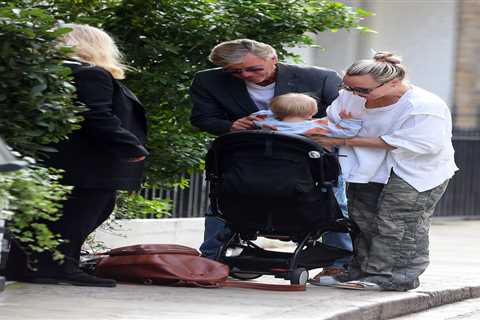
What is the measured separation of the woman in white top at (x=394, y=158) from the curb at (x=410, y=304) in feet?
0.54

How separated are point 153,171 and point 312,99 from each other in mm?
1745

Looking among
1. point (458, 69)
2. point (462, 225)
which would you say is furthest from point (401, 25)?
point (462, 225)

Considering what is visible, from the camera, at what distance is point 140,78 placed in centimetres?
934

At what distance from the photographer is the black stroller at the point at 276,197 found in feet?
26.0

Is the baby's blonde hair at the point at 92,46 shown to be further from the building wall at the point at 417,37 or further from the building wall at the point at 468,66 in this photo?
the building wall at the point at 468,66

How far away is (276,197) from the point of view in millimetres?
8000

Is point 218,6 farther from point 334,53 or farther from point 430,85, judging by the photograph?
point 430,85

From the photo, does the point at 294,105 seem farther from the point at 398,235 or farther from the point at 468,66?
the point at 468,66

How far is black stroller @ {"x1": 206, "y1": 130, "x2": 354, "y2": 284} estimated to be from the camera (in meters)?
7.93

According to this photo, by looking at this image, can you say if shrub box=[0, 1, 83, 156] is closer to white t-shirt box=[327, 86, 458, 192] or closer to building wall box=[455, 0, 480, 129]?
white t-shirt box=[327, 86, 458, 192]

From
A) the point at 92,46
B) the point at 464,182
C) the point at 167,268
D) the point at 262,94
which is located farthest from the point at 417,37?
the point at 92,46

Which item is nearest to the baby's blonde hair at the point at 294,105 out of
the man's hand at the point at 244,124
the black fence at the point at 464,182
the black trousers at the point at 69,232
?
the man's hand at the point at 244,124

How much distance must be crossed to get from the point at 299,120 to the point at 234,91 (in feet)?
Answer: 2.04

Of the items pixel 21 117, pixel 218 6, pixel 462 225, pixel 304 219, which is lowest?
pixel 462 225
